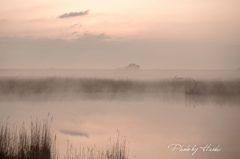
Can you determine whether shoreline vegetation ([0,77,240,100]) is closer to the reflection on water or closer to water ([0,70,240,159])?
water ([0,70,240,159])

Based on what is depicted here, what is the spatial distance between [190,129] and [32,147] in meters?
5.59

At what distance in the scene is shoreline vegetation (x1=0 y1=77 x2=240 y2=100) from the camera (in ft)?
53.6

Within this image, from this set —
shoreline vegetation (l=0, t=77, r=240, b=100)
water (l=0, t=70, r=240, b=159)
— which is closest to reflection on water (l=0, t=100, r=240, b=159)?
water (l=0, t=70, r=240, b=159)

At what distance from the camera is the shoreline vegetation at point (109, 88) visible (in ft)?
53.6

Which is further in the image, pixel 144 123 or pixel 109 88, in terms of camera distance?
pixel 109 88

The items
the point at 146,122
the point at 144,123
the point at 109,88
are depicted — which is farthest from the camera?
the point at 109,88

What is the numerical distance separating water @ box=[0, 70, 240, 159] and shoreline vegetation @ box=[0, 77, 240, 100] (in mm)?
1876

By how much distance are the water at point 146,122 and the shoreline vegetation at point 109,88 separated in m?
1.88

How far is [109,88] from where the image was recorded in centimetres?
1902

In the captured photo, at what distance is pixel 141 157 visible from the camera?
6086 millimetres

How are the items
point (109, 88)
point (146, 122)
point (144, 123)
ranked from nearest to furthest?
1. point (144, 123)
2. point (146, 122)
3. point (109, 88)

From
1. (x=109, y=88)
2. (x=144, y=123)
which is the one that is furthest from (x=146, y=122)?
(x=109, y=88)

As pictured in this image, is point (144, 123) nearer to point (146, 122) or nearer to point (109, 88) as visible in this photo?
point (146, 122)

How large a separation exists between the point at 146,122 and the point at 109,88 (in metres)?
9.14
